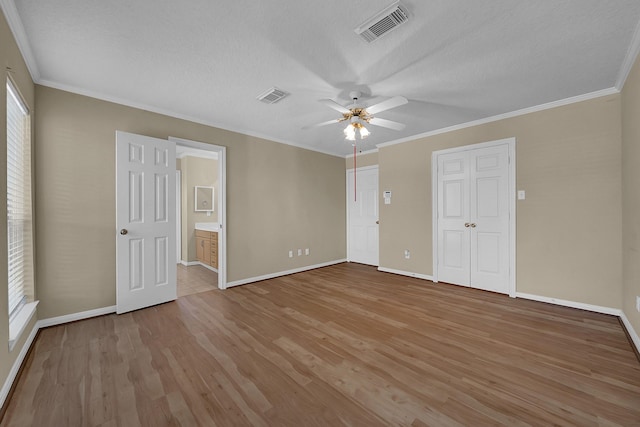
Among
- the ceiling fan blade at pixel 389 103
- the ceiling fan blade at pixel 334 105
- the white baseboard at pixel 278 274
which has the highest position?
the ceiling fan blade at pixel 334 105

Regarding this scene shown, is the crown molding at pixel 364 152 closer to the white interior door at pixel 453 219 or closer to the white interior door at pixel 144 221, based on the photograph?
the white interior door at pixel 453 219

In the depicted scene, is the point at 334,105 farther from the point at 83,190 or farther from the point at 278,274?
the point at 278,274

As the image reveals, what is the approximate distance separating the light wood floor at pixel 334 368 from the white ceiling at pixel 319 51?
2540 mm

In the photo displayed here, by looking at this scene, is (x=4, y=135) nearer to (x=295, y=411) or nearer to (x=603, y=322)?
(x=295, y=411)

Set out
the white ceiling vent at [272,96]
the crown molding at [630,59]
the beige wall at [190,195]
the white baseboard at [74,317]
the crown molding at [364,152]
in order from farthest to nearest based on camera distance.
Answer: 1. the beige wall at [190,195]
2. the crown molding at [364,152]
3. the white ceiling vent at [272,96]
4. the white baseboard at [74,317]
5. the crown molding at [630,59]

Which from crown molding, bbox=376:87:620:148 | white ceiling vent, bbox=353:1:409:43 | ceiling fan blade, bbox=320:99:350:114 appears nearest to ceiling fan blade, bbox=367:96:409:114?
ceiling fan blade, bbox=320:99:350:114

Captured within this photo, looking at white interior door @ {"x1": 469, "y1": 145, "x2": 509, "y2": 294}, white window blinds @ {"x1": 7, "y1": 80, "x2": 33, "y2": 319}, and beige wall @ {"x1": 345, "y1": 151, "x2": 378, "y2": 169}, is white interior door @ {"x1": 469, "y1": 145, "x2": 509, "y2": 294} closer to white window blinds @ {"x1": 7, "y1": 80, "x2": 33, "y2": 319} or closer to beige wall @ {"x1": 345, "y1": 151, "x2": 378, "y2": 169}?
beige wall @ {"x1": 345, "y1": 151, "x2": 378, "y2": 169}

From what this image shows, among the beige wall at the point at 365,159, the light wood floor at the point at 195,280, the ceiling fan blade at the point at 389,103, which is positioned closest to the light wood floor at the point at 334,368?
the light wood floor at the point at 195,280

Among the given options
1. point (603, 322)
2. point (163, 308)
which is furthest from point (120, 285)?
point (603, 322)

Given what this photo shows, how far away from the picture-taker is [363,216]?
5820 mm

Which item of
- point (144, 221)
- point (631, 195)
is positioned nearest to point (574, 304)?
point (631, 195)

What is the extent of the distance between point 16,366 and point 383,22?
3652mm

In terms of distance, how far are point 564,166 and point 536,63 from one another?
61.0 inches

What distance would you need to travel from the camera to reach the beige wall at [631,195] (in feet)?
7.54
